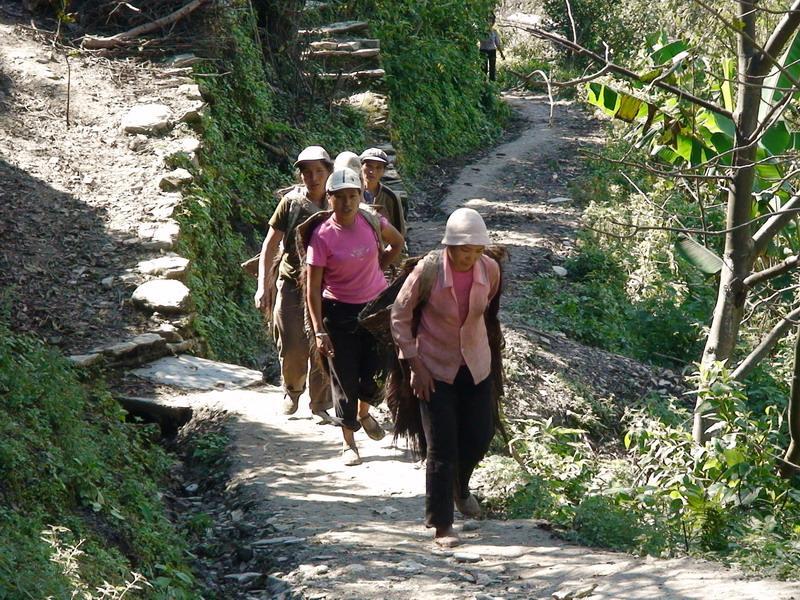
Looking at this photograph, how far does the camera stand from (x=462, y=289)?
578 cm

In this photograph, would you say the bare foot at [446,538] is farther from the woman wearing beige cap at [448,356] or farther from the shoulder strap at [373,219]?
the shoulder strap at [373,219]

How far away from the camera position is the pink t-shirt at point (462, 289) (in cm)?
577

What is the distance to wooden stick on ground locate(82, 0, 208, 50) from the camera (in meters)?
13.6

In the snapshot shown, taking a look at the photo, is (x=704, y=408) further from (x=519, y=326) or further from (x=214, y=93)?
(x=214, y=93)

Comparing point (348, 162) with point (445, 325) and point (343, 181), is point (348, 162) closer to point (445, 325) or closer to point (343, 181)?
point (343, 181)

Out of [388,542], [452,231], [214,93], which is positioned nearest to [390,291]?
[452,231]

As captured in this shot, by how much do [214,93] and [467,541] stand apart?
8.80m

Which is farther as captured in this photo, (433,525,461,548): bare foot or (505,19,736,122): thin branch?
(433,525,461,548): bare foot

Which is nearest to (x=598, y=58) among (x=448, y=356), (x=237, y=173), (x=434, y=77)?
(x=448, y=356)

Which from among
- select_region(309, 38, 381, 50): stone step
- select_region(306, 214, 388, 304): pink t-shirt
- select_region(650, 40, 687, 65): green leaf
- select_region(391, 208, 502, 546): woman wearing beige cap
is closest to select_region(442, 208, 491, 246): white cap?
select_region(391, 208, 502, 546): woman wearing beige cap

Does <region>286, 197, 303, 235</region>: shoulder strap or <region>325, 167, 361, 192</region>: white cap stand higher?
<region>325, 167, 361, 192</region>: white cap

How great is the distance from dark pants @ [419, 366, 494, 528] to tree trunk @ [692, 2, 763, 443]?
1.84 meters

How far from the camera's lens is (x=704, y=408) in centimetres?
671

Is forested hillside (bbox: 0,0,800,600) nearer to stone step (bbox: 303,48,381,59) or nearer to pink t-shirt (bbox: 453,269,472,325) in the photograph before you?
stone step (bbox: 303,48,381,59)
